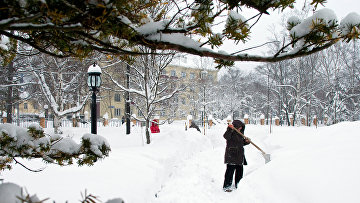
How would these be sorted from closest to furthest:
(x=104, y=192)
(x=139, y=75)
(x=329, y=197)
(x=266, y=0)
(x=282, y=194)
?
(x=266, y=0), (x=329, y=197), (x=104, y=192), (x=282, y=194), (x=139, y=75)

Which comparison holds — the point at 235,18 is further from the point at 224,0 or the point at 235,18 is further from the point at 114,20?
the point at 114,20

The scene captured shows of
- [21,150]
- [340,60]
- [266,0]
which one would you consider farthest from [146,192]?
[340,60]

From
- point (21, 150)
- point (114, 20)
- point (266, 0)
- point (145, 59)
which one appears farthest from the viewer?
point (145, 59)

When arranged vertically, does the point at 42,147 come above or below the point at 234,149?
above

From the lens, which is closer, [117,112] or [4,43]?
[4,43]

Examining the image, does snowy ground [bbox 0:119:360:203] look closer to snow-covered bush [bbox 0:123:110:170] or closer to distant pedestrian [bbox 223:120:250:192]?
distant pedestrian [bbox 223:120:250:192]

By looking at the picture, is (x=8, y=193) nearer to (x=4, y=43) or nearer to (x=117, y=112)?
(x=4, y=43)

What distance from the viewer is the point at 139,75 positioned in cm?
916

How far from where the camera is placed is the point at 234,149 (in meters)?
5.34

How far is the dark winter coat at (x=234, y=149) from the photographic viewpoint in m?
5.27

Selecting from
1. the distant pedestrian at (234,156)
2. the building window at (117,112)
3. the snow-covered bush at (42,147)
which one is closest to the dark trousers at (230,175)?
the distant pedestrian at (234,156)

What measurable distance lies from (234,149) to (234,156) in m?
0.16

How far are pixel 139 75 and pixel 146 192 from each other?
5.86 metres

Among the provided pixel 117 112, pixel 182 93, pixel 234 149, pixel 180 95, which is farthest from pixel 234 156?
pixel 117 112
